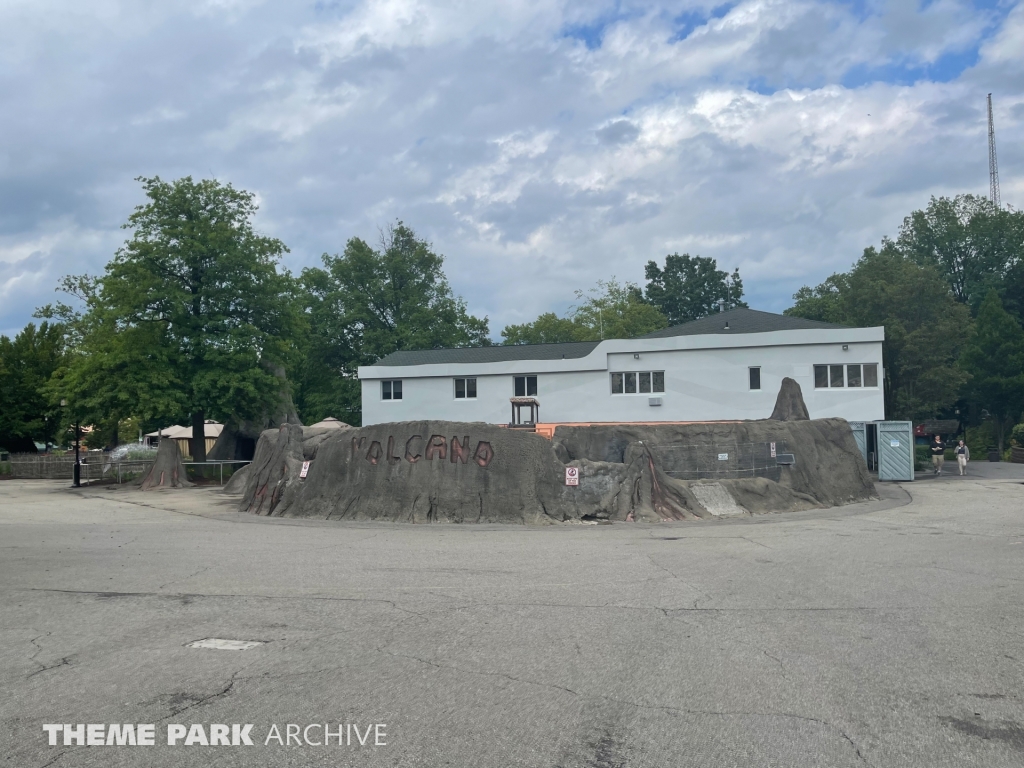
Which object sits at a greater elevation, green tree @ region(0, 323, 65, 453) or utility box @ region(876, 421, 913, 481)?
green tree @ region(0, 323, 65, 453)

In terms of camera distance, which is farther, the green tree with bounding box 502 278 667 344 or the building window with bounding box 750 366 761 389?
the green tree with bounding box 502 278 667 344

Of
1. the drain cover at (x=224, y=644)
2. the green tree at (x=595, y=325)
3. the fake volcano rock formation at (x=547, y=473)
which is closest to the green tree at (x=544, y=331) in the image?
the green tree at (x=595, y=325)

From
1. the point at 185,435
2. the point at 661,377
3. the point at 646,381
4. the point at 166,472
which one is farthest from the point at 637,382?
the point at 185,435

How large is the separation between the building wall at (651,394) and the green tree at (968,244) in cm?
4351

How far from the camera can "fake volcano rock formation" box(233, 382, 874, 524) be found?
20.8m

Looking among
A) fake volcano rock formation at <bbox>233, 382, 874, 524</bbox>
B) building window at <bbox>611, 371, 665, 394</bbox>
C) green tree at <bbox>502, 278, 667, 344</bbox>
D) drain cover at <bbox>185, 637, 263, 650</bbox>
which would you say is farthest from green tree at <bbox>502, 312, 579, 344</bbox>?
drain cover at <bbox>185, 637, 263, 650</bbox>

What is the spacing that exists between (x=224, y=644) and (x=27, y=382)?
50.1 meters

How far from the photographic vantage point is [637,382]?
4175 cm

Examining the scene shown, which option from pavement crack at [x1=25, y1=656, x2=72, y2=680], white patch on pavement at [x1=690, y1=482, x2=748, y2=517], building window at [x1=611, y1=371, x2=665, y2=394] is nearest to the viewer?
pavement crack at [x1=25, y1=656, x2=72, y2=680]

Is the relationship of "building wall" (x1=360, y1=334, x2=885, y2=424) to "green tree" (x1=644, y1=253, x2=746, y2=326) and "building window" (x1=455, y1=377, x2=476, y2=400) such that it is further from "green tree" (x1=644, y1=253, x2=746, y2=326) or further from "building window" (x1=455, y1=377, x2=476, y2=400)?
"green tree" (x1=644, y1=253, x2=746, y2=326)

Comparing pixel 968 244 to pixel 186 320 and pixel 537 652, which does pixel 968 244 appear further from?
pixel 537 652

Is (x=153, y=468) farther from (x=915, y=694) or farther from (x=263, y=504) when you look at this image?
Result: (x=915, y=694)

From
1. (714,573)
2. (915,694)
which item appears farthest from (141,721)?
(714,573)

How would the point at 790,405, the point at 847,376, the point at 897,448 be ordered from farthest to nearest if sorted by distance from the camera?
the point at 847,376 < the point at 897,448 < the point at 790,405
